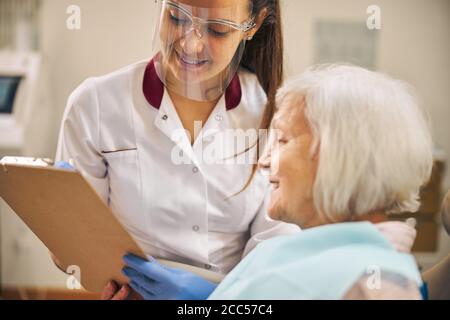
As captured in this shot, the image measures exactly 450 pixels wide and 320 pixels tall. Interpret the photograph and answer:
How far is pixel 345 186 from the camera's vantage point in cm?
128

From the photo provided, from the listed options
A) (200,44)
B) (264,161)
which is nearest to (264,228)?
(264,161)

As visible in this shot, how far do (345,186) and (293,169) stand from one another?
0.47 feet

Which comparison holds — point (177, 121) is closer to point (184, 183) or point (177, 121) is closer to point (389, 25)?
point (184, 183)

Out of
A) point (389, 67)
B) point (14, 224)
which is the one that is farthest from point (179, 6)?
point (14, 224)

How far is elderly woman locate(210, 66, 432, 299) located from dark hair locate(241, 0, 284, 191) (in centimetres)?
17

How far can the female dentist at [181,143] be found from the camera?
1.54 m

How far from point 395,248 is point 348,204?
0.46ft

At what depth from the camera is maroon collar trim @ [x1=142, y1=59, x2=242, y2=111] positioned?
1.57m

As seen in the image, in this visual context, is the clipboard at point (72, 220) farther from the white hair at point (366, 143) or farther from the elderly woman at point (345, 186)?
the white hair at point (366, 143)

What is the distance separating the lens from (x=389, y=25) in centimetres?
161

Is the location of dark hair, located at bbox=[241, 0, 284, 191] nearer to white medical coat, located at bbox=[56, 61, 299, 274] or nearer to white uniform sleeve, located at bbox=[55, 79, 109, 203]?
white medical coat, located at bbox=[56, 61, 299, 274]

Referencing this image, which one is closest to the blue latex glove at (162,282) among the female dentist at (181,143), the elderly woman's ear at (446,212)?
the female dentist at (181,143)

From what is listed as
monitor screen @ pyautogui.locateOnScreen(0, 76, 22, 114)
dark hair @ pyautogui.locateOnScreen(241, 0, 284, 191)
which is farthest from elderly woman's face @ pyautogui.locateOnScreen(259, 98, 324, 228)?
monitor screen @ pyautogui.locateOnScreen(0, 76, 22, 114)

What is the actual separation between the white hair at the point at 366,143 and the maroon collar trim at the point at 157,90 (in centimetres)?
30
